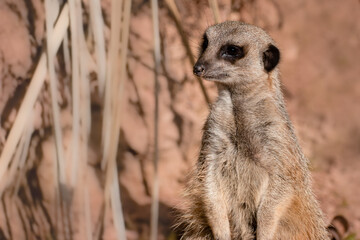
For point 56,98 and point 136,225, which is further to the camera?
point 136,225

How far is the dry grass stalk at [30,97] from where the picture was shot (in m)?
2.59

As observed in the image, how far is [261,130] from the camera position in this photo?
7.97ft

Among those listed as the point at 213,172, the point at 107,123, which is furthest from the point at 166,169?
the point at 213,172

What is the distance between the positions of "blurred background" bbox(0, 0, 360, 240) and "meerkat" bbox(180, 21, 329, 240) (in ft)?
1.50

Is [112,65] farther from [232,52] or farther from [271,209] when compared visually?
[271,209]

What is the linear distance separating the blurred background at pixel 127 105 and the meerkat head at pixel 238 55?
0.48 meters

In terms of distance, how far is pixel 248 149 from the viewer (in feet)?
8.05

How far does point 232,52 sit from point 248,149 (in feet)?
1.19

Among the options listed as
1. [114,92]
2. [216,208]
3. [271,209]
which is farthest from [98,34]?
[271,209]

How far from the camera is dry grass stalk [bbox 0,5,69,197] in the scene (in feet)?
8.48

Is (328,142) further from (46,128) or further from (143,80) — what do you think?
(46,128)

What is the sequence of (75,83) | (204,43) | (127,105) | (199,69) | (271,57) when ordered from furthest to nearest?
(127,105) < (75,83) < (204,43) < (271,57) < (199,69)

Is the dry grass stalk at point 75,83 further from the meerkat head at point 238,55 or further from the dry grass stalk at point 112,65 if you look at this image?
the meerkat head at point 238,55

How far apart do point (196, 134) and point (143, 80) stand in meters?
0.41
